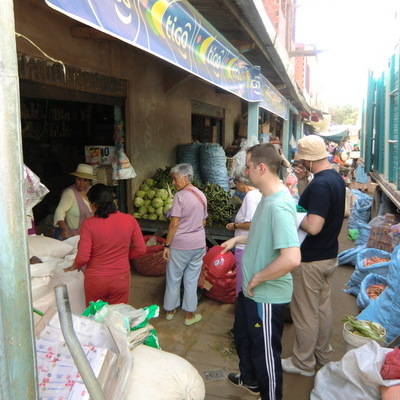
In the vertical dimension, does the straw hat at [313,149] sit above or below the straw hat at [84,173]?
above

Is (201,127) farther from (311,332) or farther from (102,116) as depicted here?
(311,332)

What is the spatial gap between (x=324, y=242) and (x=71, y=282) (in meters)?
1.99

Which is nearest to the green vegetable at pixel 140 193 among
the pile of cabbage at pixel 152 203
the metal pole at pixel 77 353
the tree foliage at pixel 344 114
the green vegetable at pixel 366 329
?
the pile of cabbage at pixel 152 203

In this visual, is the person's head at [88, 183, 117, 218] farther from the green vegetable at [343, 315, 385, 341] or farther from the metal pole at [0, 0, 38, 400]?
the green vegetable at [343, 315, 385, 341]

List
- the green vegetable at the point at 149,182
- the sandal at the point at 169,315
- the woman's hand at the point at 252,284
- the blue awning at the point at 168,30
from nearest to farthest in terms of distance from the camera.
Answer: the blue awning at the point at 168,30, the woman's hand at the point at 252,284, the sandal at the point at 169,315, the green vegetable at the point at 149,182

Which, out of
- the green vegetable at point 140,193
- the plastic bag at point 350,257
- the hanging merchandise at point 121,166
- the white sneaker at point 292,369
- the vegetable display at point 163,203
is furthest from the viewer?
the plastic bag at point 350,257

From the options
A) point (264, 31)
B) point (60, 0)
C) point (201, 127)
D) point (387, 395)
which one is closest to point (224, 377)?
point (387, 395)

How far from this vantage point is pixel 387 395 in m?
2.20

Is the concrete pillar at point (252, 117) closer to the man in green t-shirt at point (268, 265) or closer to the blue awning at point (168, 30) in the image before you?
the blue awning at point (168, 30)

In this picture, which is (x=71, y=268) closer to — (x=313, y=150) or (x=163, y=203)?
(x=313, y=150)

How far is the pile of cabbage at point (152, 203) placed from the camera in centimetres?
582

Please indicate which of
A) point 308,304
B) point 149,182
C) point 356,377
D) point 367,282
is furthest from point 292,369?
point 149,182

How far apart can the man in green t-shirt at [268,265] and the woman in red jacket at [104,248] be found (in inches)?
40.2

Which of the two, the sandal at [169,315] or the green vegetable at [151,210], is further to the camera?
the green vegetable at [151,210]
